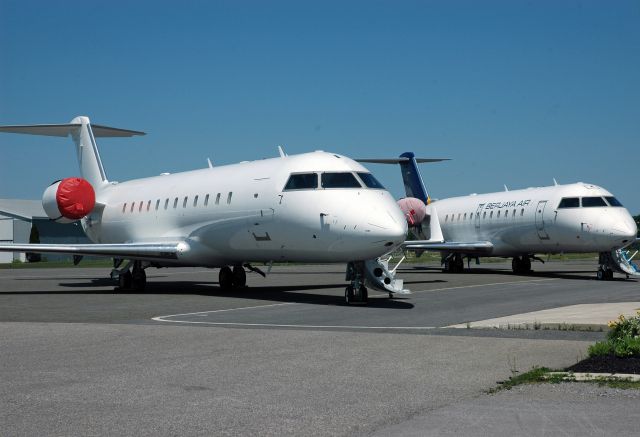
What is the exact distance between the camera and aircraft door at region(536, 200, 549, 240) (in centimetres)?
3309

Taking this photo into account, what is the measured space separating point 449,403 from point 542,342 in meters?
4.32

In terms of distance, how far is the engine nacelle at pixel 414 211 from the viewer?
42156mm

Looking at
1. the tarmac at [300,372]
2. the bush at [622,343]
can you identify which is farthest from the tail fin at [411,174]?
the bush at [622,343]

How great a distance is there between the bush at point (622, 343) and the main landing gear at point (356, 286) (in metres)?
8.99

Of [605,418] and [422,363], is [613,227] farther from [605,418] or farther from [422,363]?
[605,418]

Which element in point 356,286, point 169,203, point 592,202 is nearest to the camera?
point 356,286

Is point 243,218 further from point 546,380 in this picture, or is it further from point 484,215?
point 484,215

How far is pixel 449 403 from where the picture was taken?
6.83 m

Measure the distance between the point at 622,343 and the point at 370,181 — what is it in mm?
10861

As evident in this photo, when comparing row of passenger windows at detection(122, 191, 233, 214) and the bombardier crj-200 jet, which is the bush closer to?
the bombardier crj-200 jet

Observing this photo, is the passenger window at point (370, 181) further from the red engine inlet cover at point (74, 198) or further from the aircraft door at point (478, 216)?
the aircraft door at point (478, 216)

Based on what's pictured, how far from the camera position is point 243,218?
2077 centimetres

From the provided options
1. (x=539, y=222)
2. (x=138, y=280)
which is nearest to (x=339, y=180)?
(x=138, y=280)

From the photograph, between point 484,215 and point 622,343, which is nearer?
point 622,343
